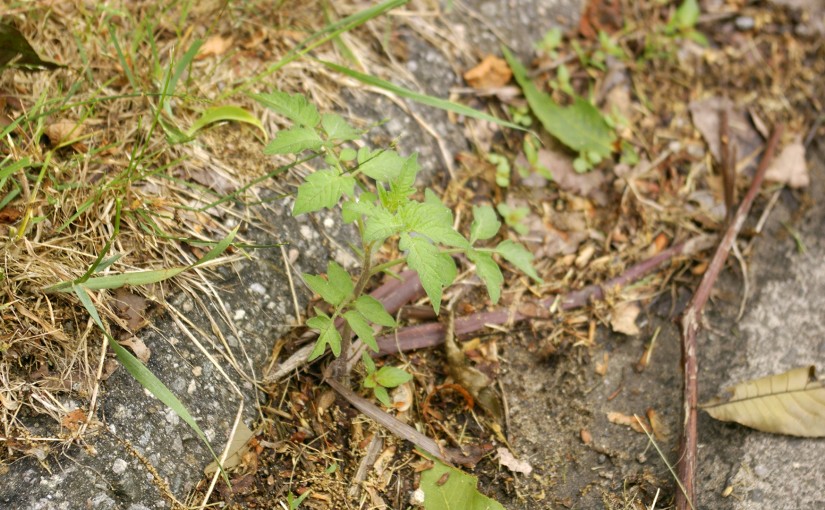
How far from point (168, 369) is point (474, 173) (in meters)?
1.38

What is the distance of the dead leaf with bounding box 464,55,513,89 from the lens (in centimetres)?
289

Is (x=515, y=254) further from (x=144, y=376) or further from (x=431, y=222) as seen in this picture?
(x=144, y=376)

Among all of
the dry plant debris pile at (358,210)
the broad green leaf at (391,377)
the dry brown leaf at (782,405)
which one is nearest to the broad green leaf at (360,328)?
the dry plant debris pile at (358,210)

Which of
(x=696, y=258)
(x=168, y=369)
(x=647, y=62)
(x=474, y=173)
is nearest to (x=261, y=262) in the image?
(x=168, y=369)

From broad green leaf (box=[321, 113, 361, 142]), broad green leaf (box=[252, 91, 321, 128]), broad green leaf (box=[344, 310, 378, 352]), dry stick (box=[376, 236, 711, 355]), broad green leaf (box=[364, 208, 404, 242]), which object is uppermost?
broad green leaf (box=[252, 91, 321, 128])

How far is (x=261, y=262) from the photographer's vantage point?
7.01 ft

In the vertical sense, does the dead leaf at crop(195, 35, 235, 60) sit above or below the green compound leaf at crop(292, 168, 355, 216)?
above

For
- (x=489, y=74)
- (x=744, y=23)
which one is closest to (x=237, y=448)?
(x=489, y=74)

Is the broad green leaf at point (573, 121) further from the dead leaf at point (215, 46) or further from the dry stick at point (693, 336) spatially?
the dead leaf at point (215, 46)

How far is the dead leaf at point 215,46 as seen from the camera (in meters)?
2.46

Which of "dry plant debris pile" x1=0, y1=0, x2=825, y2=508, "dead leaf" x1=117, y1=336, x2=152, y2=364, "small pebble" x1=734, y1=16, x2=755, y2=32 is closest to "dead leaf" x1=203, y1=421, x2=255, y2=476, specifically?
"dry plant debris pile" x1=0, y1=0, x2=825, y2=508

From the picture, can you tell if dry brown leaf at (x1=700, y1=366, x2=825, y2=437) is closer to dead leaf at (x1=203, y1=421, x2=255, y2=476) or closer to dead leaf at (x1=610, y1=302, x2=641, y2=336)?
dead leaf at (x1=610, y1=302, x2=641, y2=336)

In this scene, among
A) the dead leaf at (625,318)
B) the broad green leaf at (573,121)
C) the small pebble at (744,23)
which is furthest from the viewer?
the small pebble at (744,23)

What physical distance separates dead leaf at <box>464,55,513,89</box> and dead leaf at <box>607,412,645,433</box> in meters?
1.46
